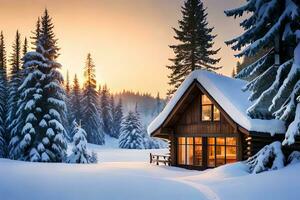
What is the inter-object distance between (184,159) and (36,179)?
1447cm

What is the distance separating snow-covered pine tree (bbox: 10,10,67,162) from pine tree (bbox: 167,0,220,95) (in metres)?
15.4

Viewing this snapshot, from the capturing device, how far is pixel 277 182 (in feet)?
50.9

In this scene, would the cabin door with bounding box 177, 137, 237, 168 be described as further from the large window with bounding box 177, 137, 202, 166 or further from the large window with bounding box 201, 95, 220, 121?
the large window with bounding box 201, 95, 220, 121

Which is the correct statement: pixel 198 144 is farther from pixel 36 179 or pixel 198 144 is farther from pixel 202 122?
pixel 36 179

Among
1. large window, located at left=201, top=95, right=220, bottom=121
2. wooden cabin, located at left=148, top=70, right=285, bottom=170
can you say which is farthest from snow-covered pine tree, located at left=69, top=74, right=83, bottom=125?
large window, located at left=201, top=95, right=220, bottom=121

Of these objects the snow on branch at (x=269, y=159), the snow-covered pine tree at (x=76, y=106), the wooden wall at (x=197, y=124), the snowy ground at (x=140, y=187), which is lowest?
the snowy ground at (x=140, y=187)

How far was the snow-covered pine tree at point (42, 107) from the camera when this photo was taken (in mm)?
35562

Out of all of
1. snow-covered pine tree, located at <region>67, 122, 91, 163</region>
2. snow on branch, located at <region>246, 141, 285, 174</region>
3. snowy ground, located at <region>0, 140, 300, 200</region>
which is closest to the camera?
snowy ground, located at <region>0, 140, 300, 200</region>

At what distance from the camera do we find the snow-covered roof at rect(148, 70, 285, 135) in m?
24.3

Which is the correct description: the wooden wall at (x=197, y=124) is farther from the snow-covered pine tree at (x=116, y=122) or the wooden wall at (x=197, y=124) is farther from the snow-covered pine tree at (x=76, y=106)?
the snow-covered pine tree at (x=116, y=122)

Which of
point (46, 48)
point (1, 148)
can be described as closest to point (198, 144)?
point (46, 48)

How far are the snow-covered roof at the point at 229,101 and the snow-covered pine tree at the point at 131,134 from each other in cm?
4511

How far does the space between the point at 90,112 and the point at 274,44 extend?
213ft

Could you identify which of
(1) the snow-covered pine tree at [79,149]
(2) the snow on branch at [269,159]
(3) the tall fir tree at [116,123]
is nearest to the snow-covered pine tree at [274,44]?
(2) the snow on branch at [269,159]
